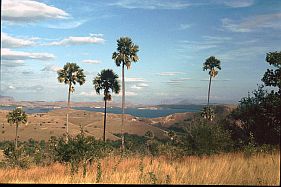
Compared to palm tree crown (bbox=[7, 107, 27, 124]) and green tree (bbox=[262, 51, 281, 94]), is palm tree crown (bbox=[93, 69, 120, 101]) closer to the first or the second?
palm tree crown (bbox=[7, 107, 27, 124])

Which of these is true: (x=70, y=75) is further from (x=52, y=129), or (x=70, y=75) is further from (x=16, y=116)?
(x=52, y=129)

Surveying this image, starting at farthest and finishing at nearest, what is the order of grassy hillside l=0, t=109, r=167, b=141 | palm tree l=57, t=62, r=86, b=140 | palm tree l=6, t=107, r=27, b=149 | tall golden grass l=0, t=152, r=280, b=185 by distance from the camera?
1. grassy hillside l=0, t=109, r=167, b=141
2. palm tree l=6, t=107, r=27, b=149
3. palm tree l=57, t=62, r=86, b=140
4. tall golden grass l=0, t=152, r=280, b=185

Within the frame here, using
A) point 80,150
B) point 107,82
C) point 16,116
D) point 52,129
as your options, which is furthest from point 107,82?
point 52,129

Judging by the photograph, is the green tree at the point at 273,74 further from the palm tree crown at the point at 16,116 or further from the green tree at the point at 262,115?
the palm tree crown at the point at 16,116


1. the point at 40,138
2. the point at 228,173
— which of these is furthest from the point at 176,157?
the point at 40,138

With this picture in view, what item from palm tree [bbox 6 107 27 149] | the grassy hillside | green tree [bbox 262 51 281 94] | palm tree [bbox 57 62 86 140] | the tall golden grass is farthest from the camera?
the grassy hillside

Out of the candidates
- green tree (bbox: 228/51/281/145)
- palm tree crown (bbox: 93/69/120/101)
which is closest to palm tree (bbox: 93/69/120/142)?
palm tree crown (bbox: 93/69/120/101)

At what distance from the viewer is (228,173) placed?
715cm

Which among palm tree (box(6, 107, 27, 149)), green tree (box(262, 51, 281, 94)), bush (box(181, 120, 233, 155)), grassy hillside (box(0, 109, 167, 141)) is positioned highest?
green tree (box(262, 51, 281, 94))

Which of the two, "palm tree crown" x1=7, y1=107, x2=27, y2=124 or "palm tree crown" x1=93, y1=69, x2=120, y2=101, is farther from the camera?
"palm tree crown" x1=7, y1=107, x2=27, y2=124

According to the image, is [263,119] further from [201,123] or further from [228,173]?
[228,173]

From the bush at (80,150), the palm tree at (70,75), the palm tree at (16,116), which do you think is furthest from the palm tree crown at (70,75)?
the bush at (80,150)

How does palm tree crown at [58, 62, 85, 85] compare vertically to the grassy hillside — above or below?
above

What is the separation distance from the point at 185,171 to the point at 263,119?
14.7 ft
